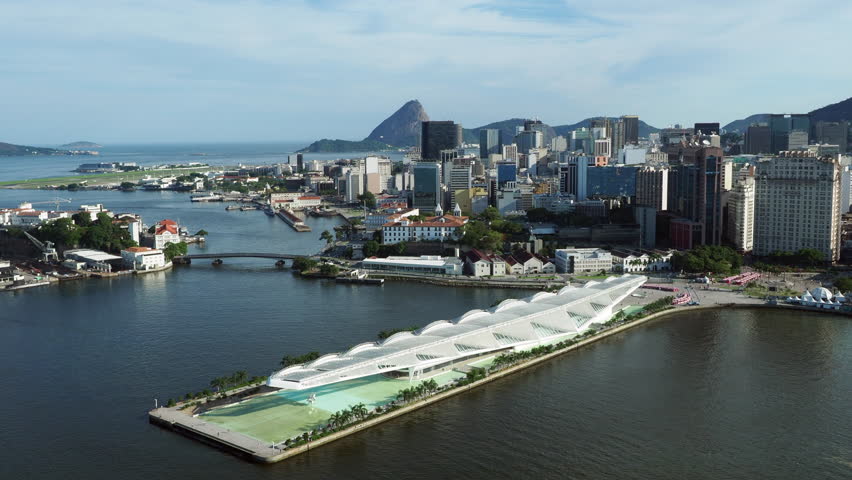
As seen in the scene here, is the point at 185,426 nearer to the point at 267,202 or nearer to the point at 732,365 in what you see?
the point at 732,365

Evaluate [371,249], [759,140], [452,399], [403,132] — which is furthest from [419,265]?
[403,132]

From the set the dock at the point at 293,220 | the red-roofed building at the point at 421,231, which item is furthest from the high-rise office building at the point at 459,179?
the red-roofed building at the point at 421,231

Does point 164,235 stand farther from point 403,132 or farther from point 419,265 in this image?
point 403,132

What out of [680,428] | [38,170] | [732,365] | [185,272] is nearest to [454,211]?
[185,272]

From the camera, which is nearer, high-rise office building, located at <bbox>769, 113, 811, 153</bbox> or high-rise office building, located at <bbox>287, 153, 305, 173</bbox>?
high-rise office building, located at <bbox>769, 113, 811, 153</bbox>

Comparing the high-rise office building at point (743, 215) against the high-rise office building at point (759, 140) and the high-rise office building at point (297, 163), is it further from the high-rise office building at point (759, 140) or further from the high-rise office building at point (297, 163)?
the high-rise office building at point (297, 163)

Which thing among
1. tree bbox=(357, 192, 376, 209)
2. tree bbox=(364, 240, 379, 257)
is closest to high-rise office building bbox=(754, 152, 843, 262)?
tree bbox=(364, 240, 379, 257)

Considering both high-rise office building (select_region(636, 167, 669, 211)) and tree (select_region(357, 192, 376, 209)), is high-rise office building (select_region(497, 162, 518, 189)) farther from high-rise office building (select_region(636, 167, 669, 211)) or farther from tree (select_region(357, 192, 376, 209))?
high-rise office building (select_region(636, 167, 669, 211))
